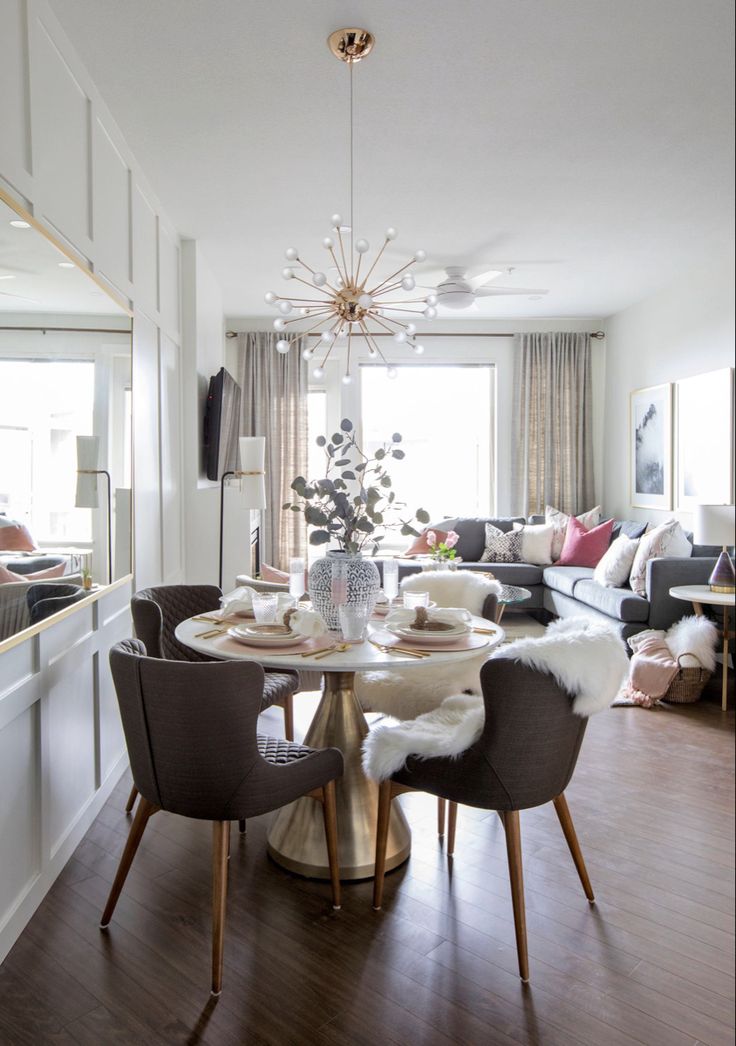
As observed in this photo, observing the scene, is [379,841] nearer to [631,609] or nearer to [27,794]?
[27,794]

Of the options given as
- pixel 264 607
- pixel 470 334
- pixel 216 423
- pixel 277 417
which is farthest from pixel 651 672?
pixel 277 417

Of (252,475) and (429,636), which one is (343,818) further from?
(252,475)

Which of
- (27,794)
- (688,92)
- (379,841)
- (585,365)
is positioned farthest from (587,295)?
(27,794)

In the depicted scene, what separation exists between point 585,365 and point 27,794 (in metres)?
5.77

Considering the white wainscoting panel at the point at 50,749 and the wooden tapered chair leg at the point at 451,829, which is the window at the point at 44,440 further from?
the wooden tapered chair leg at the point at 451,829

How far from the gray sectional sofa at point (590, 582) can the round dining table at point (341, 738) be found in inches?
53.1

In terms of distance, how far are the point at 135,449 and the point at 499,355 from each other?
4.32 metres

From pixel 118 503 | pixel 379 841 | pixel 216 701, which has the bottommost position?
pixel 379 841

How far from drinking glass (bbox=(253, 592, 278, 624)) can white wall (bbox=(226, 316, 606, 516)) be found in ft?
14.5

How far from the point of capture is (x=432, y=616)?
7.70ft

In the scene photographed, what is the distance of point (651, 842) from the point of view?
7.52 feet

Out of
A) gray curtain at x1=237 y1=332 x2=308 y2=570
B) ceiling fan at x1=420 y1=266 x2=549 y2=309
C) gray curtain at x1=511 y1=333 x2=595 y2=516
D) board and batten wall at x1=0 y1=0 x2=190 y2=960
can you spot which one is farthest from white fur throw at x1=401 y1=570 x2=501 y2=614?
gray curtain at x1=511 y1=333 x2=595 y2=516

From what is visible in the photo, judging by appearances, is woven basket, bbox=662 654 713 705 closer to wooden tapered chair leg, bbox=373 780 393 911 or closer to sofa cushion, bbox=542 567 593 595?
sofa cushion, bbox=542 567 593 595

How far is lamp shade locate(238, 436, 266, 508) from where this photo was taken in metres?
4.16
